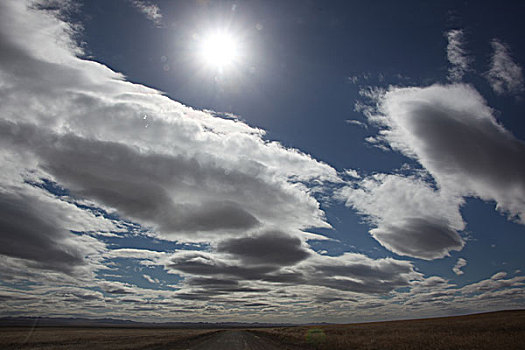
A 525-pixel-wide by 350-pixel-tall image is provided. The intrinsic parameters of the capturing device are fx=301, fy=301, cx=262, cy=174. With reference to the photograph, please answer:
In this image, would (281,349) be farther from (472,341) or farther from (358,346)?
(472,341)

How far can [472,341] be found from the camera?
98.8ft

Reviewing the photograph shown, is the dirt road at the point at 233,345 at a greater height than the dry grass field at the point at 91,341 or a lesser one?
greater

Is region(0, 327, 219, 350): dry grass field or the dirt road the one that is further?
region(0, 327, 219, 350): dry grass field

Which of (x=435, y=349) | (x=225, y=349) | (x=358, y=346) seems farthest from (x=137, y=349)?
(x=435, y=349)

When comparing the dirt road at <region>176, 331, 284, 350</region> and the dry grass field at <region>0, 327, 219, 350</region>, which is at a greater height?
the dirt road at <region>176, 331, 284, 350</region>

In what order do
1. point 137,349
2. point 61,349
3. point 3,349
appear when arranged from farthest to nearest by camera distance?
point 3,349 < point 61,349 < point 137,349

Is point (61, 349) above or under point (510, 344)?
under

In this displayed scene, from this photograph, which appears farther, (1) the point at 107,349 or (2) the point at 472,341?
(1) the point at 107,349

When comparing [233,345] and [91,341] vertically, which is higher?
[233,345]

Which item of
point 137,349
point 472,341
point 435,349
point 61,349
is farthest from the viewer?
point 61,349

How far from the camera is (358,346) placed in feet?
103

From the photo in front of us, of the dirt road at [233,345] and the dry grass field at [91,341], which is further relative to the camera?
the dry grass field at [91,341]

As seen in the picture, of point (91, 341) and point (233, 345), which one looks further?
point (91, 341)

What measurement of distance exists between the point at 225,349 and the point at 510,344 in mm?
26690
